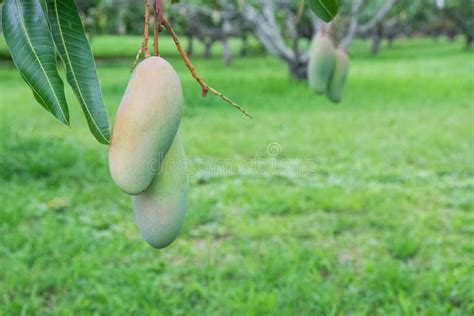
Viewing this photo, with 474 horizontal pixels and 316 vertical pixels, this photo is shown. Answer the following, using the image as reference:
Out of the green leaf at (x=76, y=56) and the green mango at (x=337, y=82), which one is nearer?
the green leaf at (x=76, y=56)

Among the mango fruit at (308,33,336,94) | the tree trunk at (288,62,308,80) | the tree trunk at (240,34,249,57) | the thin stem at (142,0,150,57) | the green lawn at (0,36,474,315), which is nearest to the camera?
the thin stem at (142,0,150,57)

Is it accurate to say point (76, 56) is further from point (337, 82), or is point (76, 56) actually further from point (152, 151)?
point (337, 82)

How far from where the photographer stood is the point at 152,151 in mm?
522

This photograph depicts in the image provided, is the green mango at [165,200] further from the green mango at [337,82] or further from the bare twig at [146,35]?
the green mango at [337,82]

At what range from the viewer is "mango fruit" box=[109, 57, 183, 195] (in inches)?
20.2

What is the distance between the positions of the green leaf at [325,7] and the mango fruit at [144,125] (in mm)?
159

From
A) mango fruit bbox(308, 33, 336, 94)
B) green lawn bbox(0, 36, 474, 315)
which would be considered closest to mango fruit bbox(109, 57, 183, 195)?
mango fruit bbox(308, 33, 336, 94)

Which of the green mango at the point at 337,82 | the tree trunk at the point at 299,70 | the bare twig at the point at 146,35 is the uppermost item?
the bare twig at the point at 146,35

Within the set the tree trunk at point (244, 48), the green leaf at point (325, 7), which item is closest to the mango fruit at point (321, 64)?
the green leaf at point (325, 7)

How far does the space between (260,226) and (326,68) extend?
1691 millimetres

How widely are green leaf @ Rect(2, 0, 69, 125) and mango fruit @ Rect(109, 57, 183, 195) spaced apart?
2.2 inches

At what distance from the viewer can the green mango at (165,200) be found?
551 millimetres

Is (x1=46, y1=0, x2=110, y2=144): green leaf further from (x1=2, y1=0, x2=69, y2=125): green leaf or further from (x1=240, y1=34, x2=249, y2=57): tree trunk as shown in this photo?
(x1=240, y1=34, x2=249, y2=57): tree trunk

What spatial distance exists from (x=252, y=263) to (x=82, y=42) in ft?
6.05
